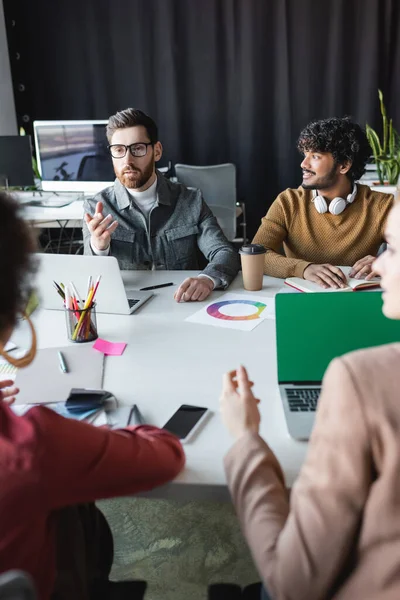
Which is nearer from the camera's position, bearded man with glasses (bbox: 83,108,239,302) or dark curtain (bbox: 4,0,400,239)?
bearded man with glasses (bbox: 83,108,239,302)

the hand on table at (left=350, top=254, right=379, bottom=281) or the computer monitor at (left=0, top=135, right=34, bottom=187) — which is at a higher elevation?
the computer monitor at (left=0, top=135, right=34, bottom=187)

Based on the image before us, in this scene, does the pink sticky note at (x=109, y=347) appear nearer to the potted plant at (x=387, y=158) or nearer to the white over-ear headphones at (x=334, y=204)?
the white over-ear headphones at (x=334, y=204)

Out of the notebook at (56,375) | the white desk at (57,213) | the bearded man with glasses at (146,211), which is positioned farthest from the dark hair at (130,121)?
the white desk at (57,213)

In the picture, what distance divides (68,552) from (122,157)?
1567mm

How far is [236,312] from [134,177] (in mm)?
828

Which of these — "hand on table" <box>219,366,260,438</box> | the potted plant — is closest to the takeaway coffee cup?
"hand on table" <box>219,366,260,438</box>

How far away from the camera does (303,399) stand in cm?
99

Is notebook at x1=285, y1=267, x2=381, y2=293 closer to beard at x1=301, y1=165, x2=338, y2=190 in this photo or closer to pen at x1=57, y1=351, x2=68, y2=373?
beard at x1=301, y1=165, x2=338, y2=190

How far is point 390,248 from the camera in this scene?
63cm

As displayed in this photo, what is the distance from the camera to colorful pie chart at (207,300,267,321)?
4.82 ft

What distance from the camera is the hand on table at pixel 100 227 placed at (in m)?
1.69

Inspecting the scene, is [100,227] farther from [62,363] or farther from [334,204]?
[334,204]

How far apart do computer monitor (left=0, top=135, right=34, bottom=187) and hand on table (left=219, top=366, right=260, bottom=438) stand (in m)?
3.01

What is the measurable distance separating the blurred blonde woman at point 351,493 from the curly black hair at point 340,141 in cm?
151
